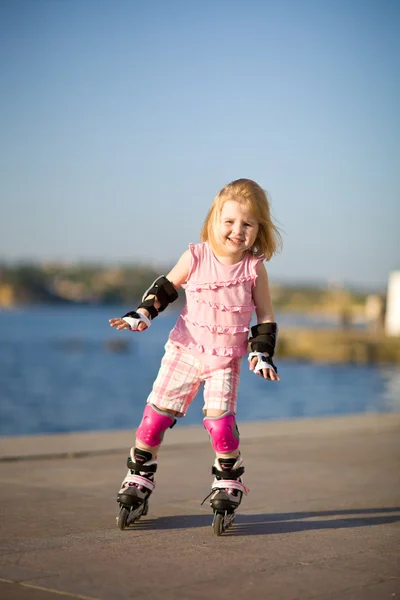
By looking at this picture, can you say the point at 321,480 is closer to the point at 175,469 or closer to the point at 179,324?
the point at 175,469

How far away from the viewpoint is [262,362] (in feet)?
16.7

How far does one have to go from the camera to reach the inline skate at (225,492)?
193 inches

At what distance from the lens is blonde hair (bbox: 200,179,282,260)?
516cm

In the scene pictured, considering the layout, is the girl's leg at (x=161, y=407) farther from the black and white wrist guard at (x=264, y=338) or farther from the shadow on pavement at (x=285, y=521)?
the black and white wrist guard at (x=264, y=338)

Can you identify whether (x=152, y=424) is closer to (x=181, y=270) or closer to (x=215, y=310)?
(x=215, y=310)

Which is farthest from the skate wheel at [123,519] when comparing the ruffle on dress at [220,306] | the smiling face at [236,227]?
the smiling face at [236,227]

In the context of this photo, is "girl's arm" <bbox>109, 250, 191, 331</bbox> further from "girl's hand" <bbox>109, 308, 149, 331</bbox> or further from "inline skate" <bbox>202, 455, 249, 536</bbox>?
"inline skate" <bbox>202, 455, 249, 536</bbox>

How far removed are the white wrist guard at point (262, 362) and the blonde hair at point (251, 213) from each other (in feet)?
1.76

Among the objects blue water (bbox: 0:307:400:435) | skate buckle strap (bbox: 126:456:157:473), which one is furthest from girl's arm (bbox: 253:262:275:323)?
blue water (bbox: 0:307:400:435)

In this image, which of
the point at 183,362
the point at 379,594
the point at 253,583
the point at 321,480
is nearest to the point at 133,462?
the point at 183,362

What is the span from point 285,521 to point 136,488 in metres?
0.86

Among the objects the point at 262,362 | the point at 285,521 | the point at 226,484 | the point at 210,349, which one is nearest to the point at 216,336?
the point at 210,349

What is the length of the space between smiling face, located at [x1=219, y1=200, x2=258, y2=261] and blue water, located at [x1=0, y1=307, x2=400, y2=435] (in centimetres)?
2301

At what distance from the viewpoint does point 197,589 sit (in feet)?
12.6
